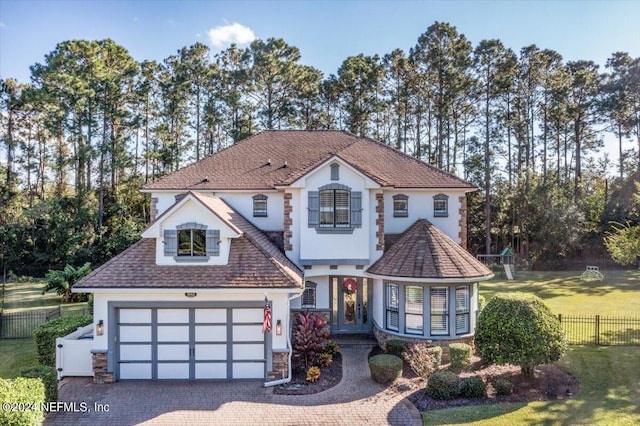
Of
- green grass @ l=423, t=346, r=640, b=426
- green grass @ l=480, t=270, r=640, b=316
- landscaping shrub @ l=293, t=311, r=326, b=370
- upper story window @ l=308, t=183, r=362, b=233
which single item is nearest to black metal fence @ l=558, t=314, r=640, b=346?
green grass @ l=480, t=270, r=640, b=316

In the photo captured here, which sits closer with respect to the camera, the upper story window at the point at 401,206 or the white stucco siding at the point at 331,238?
the white stucco siding at the point at 331,238

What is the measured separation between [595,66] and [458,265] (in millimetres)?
43186

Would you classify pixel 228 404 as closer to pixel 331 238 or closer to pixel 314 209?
pixel 331 238

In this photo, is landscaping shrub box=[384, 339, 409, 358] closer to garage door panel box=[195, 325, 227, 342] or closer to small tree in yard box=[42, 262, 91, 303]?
garage door panel box=[195, 325, 227, 342]

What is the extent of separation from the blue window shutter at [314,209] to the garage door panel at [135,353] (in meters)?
7.70

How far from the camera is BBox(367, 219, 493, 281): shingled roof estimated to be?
568 inches

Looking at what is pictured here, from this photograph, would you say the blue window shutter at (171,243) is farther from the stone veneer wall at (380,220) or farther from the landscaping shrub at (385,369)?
the stone veneer wall at (380,220)

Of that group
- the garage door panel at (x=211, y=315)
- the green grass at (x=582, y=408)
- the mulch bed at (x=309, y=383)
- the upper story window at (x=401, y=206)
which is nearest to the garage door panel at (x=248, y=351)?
the garage door panel at (x=211, y=315)

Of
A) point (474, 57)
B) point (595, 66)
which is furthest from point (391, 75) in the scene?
point (595, 66)

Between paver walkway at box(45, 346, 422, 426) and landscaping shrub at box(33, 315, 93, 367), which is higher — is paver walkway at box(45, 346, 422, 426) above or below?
below

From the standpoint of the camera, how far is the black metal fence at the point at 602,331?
15.8 meters

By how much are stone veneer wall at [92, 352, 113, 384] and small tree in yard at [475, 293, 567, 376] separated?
12263 millimetres

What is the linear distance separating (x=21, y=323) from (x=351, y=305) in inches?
648

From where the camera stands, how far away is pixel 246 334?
1262cm
